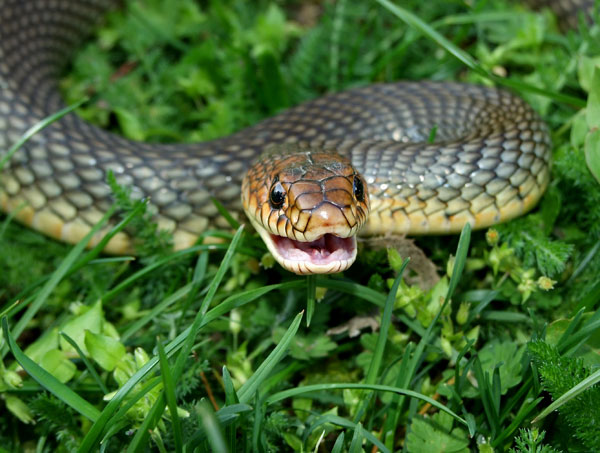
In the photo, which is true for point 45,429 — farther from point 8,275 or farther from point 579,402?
point 579,402

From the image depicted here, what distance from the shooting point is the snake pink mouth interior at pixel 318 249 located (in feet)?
10.3

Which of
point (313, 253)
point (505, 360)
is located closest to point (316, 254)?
point (313, 253)

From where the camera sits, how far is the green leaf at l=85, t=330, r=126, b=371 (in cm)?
306

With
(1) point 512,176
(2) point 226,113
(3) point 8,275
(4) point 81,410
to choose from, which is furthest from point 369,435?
(2) point 226,113

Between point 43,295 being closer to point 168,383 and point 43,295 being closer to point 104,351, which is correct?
point 104,351

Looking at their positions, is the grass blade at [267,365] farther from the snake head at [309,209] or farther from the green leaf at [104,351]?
the green leaf at [104,351]

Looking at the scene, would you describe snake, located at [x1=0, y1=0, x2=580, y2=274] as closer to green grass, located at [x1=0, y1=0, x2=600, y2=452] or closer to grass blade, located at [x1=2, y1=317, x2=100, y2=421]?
green grass, located at [x1=0, y1=0, x2=600, y2=452]

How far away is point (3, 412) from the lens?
3334mm

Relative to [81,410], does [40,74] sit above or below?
above

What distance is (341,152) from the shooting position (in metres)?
3.86

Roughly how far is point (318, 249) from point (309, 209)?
293 millimetres

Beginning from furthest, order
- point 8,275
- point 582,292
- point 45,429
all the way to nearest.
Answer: point 8,275
point 582,292
point 45,429

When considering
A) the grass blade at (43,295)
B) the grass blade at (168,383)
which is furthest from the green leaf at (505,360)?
the grass blade at (43,295)

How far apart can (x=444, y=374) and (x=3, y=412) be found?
6.93ft
